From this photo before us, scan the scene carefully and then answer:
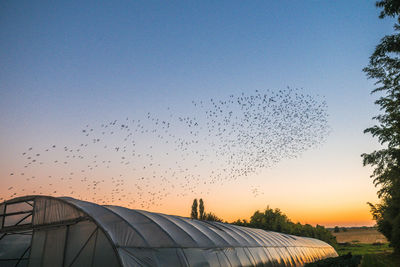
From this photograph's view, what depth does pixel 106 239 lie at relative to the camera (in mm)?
10367

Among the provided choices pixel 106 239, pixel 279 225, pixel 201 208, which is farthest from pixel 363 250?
pixel 106 239

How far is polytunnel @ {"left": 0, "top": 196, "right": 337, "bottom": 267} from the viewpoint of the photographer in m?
10.2

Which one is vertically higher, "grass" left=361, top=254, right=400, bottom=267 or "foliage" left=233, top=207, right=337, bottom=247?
"foliage" left=233, top=207, right=337, bottom=247

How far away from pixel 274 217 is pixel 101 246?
255ft

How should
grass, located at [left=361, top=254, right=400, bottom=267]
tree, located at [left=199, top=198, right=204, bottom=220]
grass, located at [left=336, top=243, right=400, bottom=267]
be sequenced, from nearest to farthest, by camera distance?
grass, located at [left=361, top=254, right=400, bottom=267]
grass, located at [left=336, top=243, right=400, bottom=267]
tree, located at [left=199, top=198, right=204, bottom=220]

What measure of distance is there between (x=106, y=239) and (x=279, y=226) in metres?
75.4

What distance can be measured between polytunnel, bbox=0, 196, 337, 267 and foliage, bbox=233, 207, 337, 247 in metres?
65.8

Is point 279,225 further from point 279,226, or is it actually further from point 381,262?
point 381,262

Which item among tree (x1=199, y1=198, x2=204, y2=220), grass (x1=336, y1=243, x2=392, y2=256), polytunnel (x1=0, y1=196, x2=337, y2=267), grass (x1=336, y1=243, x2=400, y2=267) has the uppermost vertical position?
tree (x1=199, y1=198, x2=204, y2=220)

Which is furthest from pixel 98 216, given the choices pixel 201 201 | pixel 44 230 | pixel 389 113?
pixel 201 201

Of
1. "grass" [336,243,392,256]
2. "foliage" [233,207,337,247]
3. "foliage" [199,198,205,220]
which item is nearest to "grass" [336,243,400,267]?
"grass" [336,243,392,256]

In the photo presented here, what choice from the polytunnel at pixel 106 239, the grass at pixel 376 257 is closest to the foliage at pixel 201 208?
the grass at pixel 376 257

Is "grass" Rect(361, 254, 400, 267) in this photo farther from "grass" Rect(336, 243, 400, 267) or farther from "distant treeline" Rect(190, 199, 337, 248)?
"distant treeline" Rect(190, 199, 337, 248)

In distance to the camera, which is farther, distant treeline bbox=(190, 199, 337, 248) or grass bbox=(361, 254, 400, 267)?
distant treeline bbox=(190, 199, 337, 248)
